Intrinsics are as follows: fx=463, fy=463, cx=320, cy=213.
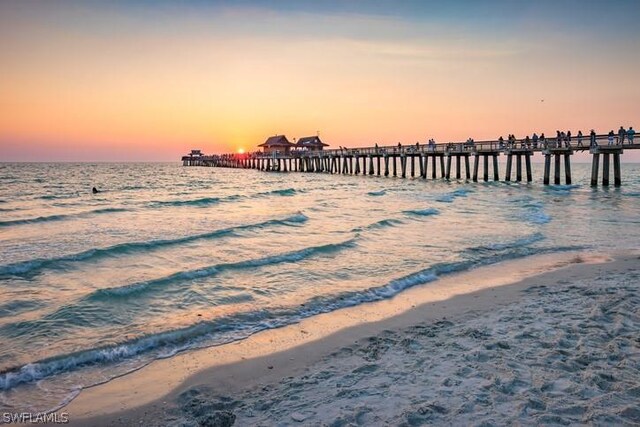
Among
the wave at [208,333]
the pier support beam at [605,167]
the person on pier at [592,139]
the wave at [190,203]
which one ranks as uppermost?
the person on pier at [592,139]

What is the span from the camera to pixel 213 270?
10.6m

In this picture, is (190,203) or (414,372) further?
(190,203)

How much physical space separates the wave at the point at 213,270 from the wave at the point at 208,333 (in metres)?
2.57

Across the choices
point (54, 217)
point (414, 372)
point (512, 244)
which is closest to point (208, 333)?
point (414, 372)

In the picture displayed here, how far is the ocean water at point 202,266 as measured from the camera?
6.38 meters

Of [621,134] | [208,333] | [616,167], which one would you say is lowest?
[208,333]

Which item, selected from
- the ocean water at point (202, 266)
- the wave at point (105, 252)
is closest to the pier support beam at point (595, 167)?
the ocean water at point (202, 266)

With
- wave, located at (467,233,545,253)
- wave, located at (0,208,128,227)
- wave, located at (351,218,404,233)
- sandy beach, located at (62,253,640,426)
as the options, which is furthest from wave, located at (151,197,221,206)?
sandy beach, located at (62,253,640,426)

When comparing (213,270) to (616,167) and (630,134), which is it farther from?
(616,167)

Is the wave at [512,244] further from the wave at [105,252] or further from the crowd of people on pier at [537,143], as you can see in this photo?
the crowd of people on pier at [537,143]

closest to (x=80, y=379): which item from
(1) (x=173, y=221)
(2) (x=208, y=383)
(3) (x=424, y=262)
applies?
(2) (x=208, y=383)

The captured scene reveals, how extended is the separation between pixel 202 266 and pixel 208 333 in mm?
4198

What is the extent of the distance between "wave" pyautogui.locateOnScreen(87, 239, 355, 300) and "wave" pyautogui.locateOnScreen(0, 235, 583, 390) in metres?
2.57

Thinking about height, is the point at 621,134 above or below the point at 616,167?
above
